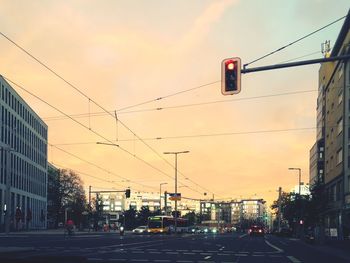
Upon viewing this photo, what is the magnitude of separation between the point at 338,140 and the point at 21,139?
62.7 metres

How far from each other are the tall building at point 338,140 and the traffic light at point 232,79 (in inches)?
1707

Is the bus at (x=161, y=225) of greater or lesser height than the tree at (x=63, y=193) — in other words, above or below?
below

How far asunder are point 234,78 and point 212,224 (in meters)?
138

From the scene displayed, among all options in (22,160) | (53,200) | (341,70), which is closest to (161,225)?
(22,160)

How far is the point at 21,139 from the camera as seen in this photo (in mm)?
111812

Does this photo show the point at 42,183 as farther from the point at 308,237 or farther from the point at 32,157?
the point at 308,237

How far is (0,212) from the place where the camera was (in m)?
96.4

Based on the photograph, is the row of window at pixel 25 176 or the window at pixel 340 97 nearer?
the window at pixel 340 97

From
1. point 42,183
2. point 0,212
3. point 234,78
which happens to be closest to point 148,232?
point 0,212

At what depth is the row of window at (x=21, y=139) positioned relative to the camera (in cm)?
10006

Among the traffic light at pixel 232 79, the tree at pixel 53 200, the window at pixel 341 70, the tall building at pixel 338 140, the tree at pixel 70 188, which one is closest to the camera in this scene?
the traffic light at pixel 232 79

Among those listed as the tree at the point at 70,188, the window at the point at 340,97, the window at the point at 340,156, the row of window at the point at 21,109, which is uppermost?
the row of window at the point at 21,109

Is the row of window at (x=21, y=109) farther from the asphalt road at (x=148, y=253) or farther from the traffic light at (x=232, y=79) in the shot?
the traffic light at (x=232, y=79)

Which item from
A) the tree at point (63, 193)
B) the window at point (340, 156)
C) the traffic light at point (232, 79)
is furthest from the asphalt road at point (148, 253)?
the tree at point (63, 193)
